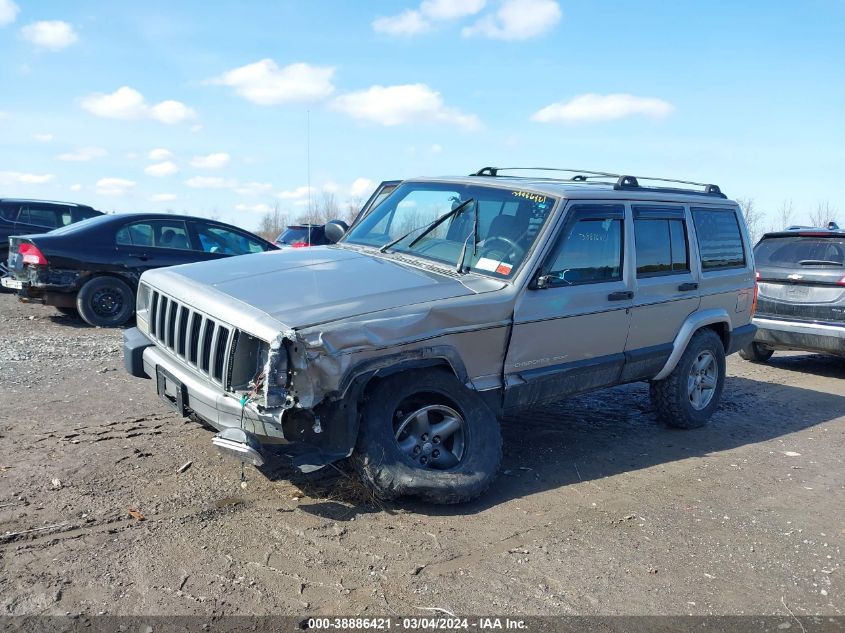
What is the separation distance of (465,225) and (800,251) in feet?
18.2

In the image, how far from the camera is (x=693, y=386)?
6402 millimetres

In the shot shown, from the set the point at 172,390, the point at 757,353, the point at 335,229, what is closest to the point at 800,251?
the point at 757,353

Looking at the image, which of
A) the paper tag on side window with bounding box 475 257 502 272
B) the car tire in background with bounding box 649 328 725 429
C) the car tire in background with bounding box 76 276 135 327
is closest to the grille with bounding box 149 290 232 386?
the paper tag on side window with bounding box 475 257 502 272

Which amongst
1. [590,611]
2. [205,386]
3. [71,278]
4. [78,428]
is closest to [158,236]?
[71,278]

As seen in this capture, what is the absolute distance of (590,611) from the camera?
334 centimetres

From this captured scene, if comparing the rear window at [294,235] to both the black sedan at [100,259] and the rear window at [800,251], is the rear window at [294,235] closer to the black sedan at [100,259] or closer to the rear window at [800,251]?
the black sedan at [100,259]

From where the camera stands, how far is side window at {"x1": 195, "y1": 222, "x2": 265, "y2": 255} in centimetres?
1030

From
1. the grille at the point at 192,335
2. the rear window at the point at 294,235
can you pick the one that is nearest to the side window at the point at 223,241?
the rear window at the point at 294,235

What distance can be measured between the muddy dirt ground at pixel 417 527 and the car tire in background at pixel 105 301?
10.8 feet

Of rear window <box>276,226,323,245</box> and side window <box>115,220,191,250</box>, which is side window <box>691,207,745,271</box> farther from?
rear window <box>276,226,323,245</box>

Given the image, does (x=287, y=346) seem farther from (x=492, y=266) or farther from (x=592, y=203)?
(x=592, y=203)

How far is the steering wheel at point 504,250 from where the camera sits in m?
4.88

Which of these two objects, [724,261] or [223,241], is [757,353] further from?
[223,241]

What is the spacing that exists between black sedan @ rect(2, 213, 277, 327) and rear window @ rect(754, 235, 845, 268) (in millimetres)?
7453
